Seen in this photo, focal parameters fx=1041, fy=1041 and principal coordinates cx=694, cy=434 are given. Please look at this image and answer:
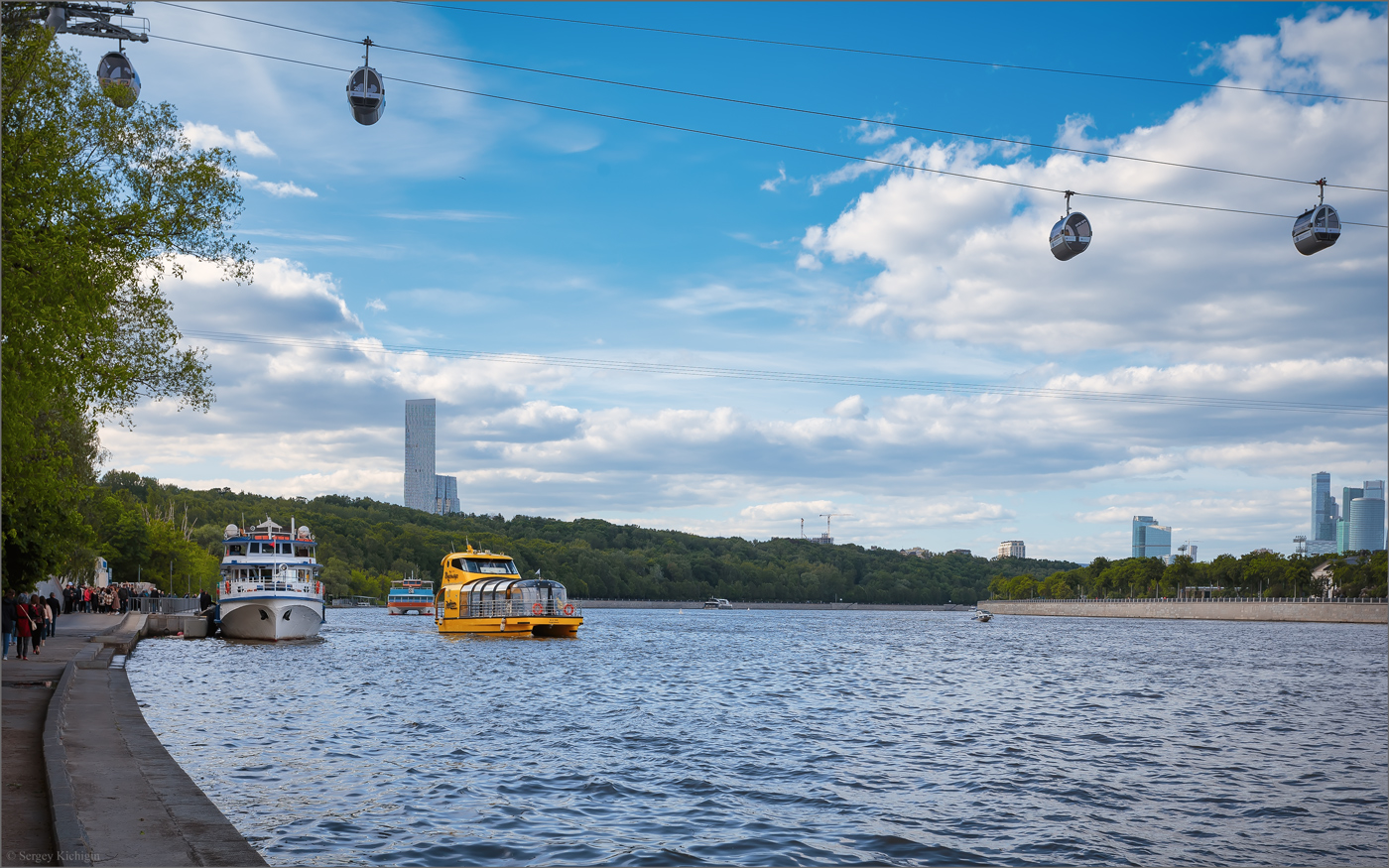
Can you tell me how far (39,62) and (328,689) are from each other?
2072cm

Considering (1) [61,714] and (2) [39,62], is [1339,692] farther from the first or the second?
(2) [39,62]

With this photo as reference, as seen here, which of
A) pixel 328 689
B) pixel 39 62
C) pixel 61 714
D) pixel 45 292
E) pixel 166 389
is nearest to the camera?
pixel 45 292

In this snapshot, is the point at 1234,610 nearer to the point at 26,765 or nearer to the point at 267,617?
the point at 267,617

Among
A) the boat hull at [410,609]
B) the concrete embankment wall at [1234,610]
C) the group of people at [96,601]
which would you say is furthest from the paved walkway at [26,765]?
the concrete embankment wall at [1234,610]

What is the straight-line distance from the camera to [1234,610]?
156500 millimetres

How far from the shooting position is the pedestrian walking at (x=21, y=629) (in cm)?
2664

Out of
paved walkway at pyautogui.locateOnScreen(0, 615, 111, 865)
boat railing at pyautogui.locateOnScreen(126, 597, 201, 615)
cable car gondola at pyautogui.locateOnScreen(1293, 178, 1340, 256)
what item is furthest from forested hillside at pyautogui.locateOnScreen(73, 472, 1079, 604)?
cable car gondola at pyautogui.locateOnScreen(1293, 178, 1340, 256)

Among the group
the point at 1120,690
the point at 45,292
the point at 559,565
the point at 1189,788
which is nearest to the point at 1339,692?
the point at 1120,690

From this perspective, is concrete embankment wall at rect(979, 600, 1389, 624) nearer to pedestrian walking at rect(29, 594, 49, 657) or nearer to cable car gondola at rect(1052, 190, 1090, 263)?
cable car gondola at rect(1052, 190, 1090, 263)

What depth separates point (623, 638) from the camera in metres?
72.3

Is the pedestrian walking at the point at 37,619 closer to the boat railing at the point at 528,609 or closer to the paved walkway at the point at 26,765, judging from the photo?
the paved walkway at the point at 26,765

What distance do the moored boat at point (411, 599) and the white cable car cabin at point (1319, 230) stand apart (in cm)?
11424

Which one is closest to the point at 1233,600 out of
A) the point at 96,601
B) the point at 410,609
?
the point at 410,609

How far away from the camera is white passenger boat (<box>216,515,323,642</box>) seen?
173ft
